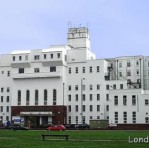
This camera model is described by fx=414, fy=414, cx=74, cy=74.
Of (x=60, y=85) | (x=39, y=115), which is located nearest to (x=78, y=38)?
(x=60, y=85)

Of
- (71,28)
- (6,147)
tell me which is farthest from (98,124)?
(6,147)

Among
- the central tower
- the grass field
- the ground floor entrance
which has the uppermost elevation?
the central tower

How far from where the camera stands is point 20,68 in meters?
126

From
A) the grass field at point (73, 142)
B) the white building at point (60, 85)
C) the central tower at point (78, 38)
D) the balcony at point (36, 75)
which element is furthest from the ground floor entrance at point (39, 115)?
the grass field at point (73, 142)

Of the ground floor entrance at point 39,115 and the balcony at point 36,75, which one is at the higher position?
the balcony at point 36,75

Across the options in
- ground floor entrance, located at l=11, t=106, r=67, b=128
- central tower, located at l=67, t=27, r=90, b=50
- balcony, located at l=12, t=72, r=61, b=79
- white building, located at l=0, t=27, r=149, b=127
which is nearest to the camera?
ground floor entrance, located at l=11, t=106, r=67, b=128

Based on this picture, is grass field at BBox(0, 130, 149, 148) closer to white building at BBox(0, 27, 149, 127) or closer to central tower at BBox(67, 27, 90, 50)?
white building at BBox(0, 27, 149, 127)

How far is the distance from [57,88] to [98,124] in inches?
815

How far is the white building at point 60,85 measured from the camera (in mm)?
119625

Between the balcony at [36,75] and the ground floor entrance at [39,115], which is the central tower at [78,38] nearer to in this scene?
the balcony at [36,75]

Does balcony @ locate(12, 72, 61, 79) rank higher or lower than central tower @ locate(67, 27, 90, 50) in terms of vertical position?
lower

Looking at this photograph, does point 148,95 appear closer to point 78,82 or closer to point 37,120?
point 78,82

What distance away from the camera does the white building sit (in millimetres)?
119625

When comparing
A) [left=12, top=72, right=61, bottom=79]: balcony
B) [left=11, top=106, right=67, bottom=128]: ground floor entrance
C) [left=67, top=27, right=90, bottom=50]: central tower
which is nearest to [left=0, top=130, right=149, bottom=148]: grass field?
[left=11, top=106, right=67, bottom=128]: ground floor entrance
